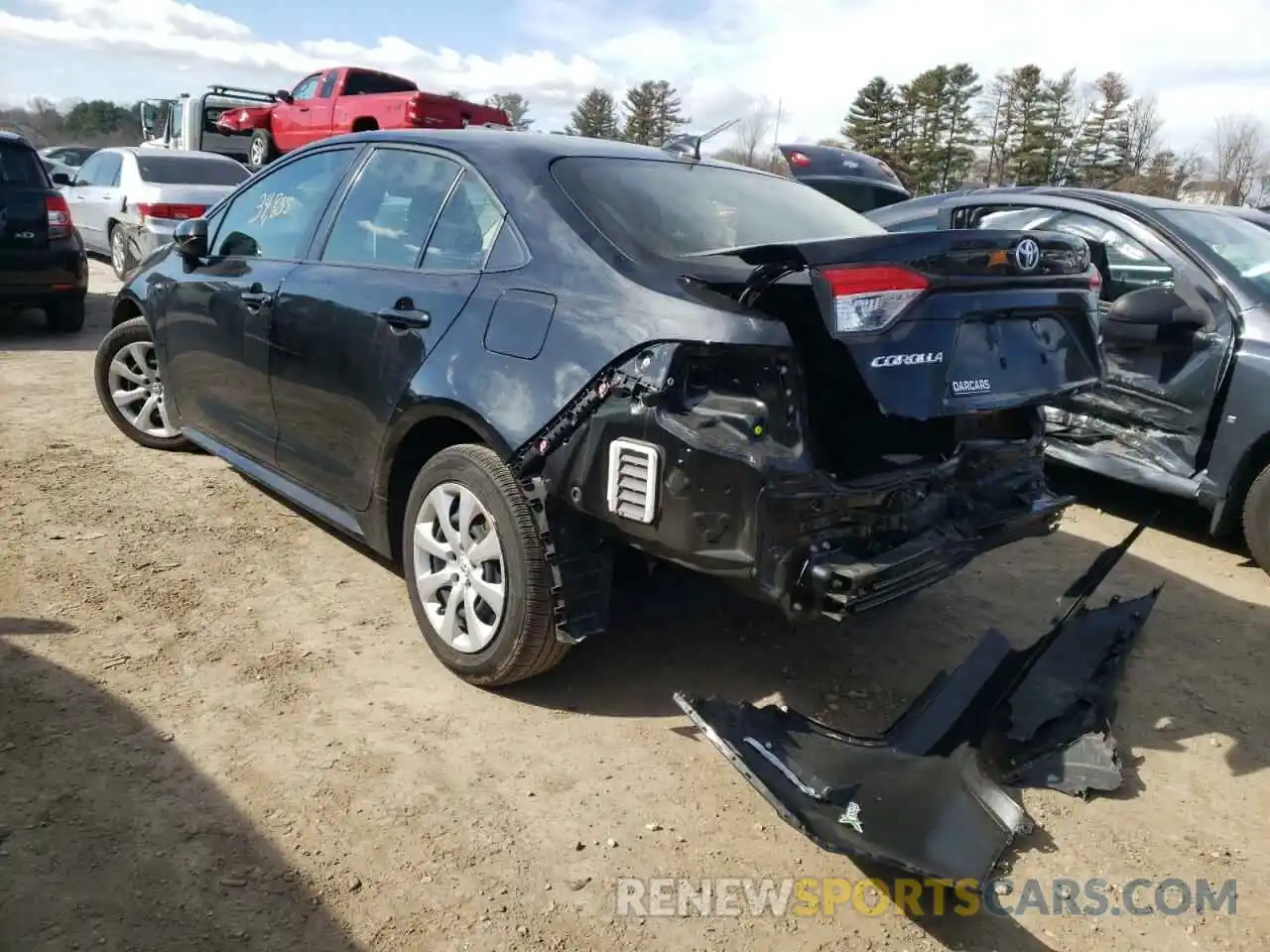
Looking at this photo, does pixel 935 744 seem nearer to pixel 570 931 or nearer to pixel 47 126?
pixel 570 931

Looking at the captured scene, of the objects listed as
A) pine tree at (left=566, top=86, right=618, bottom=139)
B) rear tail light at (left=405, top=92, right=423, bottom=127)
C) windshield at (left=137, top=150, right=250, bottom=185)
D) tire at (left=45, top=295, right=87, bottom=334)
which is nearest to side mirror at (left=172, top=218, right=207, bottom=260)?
tire at (left=45, top=295, right=87, bottom=334)

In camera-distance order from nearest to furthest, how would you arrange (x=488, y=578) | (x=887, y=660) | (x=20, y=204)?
(x=488, y=578) → (x=887, y=660) → (x=20, y=204)

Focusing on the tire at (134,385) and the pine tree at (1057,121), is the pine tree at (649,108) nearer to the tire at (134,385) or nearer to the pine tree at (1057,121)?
the pine tree at (1057,121)

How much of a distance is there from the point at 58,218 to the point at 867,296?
838cm

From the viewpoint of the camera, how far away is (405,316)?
333 cm

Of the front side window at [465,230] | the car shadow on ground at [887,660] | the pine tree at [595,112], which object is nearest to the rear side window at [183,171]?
the front side window at [465,230]

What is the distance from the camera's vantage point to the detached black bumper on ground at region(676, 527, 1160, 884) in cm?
237

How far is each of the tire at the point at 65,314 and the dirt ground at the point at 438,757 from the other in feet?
17.0

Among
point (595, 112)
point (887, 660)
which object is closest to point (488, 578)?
point (887, 660)

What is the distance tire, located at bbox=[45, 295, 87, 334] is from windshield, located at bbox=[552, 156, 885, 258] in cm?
745

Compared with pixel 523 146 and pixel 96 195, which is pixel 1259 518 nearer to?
pixel 523 146

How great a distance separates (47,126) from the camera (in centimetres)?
6331

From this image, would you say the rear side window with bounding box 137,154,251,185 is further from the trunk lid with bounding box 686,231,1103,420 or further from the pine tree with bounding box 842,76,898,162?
the pine tree with bounding box 842,76,898,162

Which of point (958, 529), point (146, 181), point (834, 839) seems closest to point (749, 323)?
point (958, 529)
